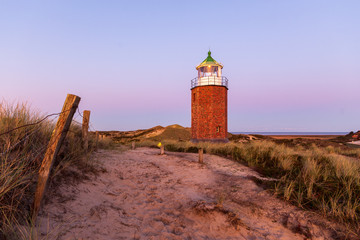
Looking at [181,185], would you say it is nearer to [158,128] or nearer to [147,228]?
[147,228]

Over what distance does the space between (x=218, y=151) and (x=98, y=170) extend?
8690mm

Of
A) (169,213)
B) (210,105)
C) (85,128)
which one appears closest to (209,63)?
(210,105)

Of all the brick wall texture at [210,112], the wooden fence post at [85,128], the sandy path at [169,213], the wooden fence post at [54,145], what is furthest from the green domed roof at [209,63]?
the wooden fence post at [54,145]

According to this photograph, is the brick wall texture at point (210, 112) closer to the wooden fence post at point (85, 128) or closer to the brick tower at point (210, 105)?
the brick tower at point (210, 105)

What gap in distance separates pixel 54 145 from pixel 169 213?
271cm

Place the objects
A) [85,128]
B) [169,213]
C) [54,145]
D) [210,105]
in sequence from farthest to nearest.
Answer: [210,105] < [85,128] < [169,213] < [54,145]

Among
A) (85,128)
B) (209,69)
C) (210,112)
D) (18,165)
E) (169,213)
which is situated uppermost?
(209,69)

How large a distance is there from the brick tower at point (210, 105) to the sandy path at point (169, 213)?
14.3 m

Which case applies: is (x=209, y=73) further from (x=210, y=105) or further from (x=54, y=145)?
(x=54, y=145)

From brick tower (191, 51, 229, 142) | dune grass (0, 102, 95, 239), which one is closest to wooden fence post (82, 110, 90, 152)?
dune grass (0, 102, 95, 239)

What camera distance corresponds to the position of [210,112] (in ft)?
67.1

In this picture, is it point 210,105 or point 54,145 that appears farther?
point 210,105

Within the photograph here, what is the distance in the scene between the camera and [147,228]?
11.7 feet

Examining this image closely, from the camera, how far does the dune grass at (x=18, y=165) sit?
9.37ft
